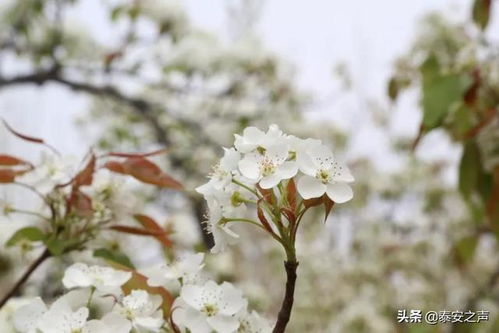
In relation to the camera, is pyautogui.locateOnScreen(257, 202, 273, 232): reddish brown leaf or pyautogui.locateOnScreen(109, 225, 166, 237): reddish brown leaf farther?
pyautogui.locateOnScreen(109, 225, 166, 237): reddish brown leaf

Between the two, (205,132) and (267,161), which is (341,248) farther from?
(267,161)

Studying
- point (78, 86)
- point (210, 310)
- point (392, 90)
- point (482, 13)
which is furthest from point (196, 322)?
point (78, 86)

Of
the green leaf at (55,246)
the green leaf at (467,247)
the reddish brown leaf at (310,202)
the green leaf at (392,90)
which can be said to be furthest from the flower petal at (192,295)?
the green leaf at (467,247)

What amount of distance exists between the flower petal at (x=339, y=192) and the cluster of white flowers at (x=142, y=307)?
10cm

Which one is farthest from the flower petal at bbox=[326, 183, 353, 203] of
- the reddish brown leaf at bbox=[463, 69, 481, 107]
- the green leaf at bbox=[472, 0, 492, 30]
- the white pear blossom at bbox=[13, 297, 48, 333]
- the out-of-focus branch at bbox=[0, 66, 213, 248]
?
the out-of-focus branch at bbox=[0, 66, 213, 248]

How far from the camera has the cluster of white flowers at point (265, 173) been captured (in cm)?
43

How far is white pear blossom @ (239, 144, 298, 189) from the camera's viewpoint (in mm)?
425

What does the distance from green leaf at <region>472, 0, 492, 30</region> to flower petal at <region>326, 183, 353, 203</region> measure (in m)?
0.74

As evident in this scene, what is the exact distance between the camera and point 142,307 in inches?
18.2

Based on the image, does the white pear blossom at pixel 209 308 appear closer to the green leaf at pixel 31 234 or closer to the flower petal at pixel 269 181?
the flower petal at pixel 269 181

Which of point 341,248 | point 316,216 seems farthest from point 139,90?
point 341,248

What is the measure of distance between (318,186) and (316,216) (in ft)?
9.78

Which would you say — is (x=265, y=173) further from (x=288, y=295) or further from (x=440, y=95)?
(x=440, y=95)

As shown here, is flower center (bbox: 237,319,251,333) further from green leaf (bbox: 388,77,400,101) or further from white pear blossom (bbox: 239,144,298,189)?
green leaf (bbox: 388,77,400,101)
